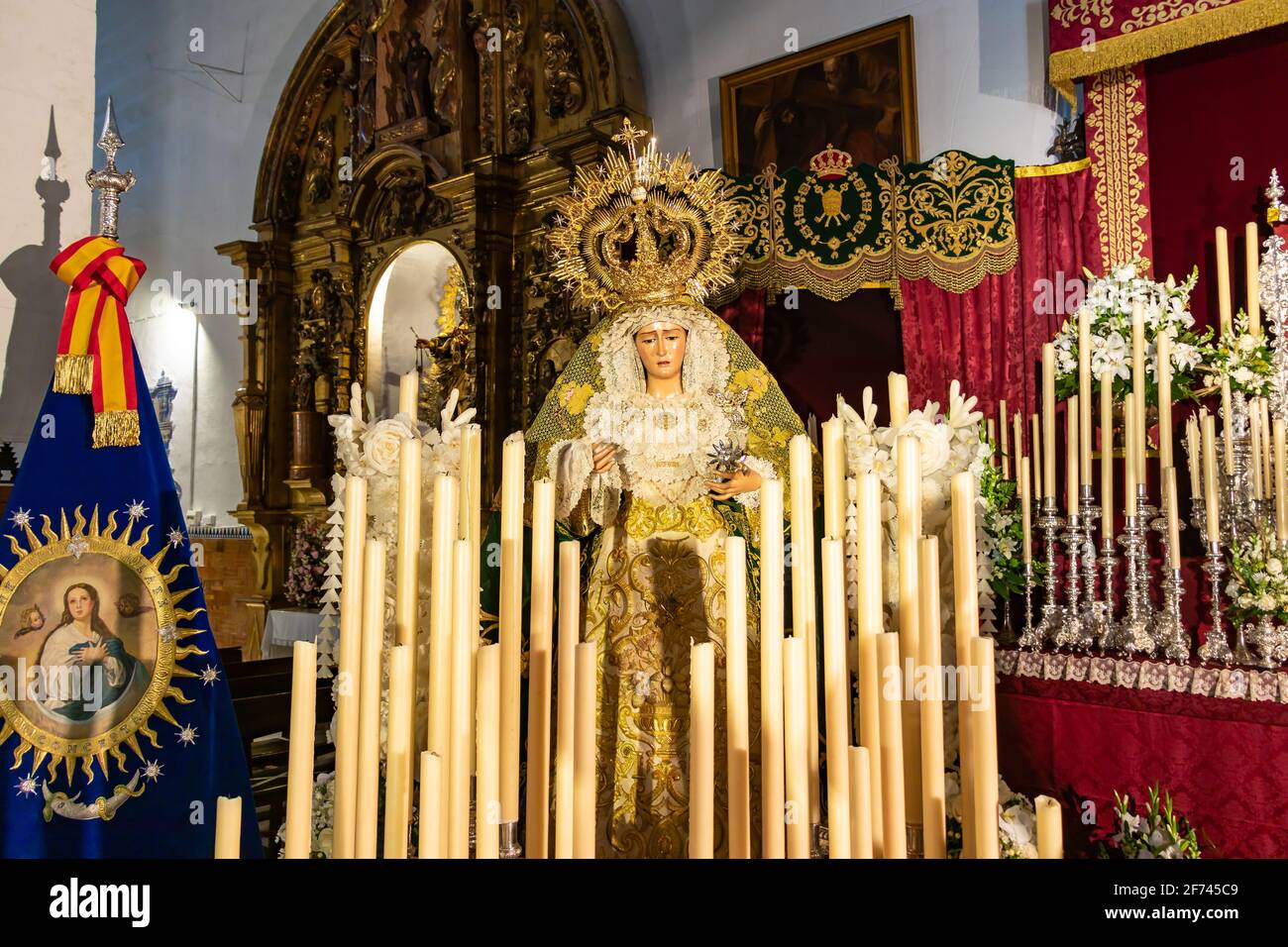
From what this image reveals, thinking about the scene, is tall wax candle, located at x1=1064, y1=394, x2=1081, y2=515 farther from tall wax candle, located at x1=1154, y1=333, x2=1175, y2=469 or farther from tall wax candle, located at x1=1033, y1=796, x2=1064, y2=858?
tall wax candle, located at x1=1033, y1=796, x2=1064, y2=858

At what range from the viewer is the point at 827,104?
4.64m

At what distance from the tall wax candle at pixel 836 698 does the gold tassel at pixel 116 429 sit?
89.5 inches

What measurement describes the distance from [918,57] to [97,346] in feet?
12.1

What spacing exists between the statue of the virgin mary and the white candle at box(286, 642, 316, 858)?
5.50ft

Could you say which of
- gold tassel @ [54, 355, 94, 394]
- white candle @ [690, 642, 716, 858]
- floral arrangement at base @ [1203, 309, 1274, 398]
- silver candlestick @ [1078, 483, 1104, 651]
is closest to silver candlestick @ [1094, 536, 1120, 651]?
silver candlestick @ [1078, 483, 1104, 651]

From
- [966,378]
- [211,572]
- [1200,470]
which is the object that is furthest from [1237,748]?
[211,572]

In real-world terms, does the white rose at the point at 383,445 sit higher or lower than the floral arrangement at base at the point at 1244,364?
lower

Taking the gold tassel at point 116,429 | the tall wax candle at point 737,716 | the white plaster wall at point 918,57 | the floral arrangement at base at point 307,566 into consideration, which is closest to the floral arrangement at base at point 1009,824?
the tall wax candle at point 737,716

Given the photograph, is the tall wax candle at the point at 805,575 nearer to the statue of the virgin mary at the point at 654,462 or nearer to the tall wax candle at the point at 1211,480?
the statue of the virgin mary at the point at 654,462

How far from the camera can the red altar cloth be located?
2391 mm

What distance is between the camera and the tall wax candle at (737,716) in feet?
3.17

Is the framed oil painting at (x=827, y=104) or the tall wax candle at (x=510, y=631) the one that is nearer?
the tall wax candle at (x=510, y=631)

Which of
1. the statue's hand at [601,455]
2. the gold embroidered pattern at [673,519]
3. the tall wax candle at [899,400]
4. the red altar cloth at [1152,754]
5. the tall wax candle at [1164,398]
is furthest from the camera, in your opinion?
the gold embroidered pattern at [673,519]

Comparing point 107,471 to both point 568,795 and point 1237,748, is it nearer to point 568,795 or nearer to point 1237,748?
point 568,795
